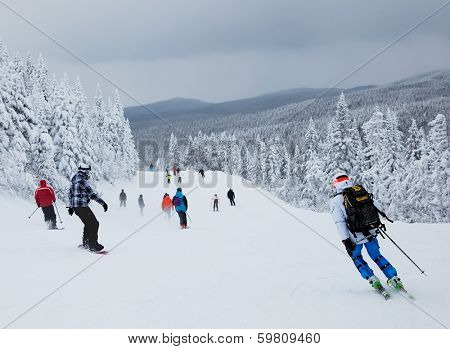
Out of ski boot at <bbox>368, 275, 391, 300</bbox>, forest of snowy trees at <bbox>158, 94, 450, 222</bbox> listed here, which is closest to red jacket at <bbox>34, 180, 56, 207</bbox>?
ski boot at <bbox>368, 275, 391, 300</bbox>

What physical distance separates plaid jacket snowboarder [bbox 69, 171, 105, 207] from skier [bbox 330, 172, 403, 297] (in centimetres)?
518

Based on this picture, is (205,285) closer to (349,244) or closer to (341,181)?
(349,244)

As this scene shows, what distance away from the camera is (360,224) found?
5.51m

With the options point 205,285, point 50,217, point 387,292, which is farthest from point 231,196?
point 387,292

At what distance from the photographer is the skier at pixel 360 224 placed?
5516 mm

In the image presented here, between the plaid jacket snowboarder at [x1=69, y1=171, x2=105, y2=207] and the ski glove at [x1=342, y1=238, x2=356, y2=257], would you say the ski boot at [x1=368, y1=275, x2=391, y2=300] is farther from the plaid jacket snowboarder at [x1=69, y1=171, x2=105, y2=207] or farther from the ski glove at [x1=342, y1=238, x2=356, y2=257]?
the plaid jacket snowboarder at [x1=69, y1=171, x2=105, y2=207]

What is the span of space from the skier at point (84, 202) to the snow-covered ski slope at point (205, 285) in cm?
37

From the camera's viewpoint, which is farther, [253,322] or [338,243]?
[338,243]

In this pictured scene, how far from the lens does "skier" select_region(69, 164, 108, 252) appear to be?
28.1 feet

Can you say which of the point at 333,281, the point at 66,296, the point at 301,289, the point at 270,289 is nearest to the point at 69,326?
the point at 66,296

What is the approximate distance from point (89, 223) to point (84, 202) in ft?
1.60

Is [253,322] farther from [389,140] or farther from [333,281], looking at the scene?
[389,140]

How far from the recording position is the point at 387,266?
554 cm
